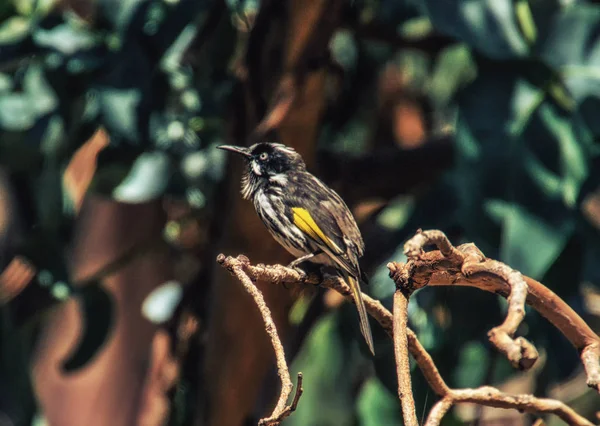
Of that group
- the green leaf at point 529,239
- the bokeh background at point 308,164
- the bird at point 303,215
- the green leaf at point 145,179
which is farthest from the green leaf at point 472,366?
the green leaf at point 145,179

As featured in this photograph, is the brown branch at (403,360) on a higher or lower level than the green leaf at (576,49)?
higher

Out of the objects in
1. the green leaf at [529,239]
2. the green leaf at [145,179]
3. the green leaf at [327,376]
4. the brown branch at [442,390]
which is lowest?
the green leaf at [327,376]

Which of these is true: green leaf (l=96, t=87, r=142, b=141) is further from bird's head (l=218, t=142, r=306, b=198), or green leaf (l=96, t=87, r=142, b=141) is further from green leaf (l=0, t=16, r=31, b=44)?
bird's head (l=218, t=142, r=306, b=198)

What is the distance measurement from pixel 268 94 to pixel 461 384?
3.57 feet

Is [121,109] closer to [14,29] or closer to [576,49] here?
[14,29]

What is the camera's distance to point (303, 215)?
2547 mm

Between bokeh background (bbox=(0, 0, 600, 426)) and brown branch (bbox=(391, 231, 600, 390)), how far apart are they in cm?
128

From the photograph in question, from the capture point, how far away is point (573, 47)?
10.00ft

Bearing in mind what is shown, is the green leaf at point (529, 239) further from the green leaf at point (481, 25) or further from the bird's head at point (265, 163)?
the bird's head at point (265, 163)

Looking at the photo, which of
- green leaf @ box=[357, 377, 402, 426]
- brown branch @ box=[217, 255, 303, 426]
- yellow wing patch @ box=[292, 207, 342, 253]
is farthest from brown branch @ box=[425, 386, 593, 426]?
green leaf @ box=[357, 377, 402, 426]

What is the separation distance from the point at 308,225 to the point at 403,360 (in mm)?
1222

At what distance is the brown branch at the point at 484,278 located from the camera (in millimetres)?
1312

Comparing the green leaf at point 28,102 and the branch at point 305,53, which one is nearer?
the branch at point 305,53

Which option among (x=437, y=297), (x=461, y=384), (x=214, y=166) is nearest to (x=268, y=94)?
(x=214, y=166)
